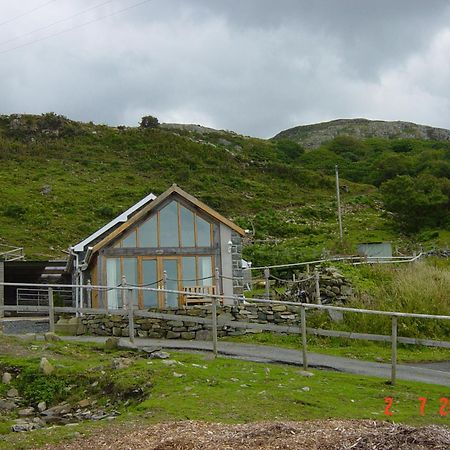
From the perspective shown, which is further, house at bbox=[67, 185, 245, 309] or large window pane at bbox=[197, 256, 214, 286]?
large window pane at bbox=[197, 256, 214, 286]

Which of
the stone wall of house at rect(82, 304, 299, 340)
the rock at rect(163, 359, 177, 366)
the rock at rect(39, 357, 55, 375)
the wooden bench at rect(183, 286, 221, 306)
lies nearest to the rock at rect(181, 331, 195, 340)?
the stone wall of house at rect(82, 304, 299, 340)

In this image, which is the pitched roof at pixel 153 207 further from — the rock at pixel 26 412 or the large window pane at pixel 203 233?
the rock at pixel 26 412

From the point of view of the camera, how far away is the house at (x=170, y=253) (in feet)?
68.3

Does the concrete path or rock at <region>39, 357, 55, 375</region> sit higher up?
rock at <region>39, 357, 55, 375</region>

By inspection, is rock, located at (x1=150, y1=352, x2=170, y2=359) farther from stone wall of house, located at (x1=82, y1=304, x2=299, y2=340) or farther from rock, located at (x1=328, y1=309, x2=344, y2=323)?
rock, located at (x1=328, y1=309, x2=344, y2=323)

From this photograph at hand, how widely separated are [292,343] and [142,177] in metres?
43.3

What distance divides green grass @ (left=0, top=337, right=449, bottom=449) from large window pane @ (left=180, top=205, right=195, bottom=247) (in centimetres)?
864

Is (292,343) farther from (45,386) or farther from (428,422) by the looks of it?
(428,422)

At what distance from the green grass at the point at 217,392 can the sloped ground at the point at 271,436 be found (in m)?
0.56

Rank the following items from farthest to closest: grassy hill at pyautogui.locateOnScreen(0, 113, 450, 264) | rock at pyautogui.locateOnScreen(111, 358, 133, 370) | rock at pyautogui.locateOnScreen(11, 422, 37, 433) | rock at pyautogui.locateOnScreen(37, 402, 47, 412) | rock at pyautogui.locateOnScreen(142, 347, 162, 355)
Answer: grassy hill at pyautogui.locateOnScreen(0, 113, 450, 264) < rock at pyautogui.locateOnScreen(142, 347, 162, 355) < rock at pyautogui.locateOnScreen(111, 358, 133, 370) < rock at pyautogui.locateOnScreen(37, 402, 47, 412) < rock at pyautogui.locateOnScreen(11, 422, 37, 433)

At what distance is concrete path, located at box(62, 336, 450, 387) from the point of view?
39.4 ft

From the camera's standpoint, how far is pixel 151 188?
53.9 meters

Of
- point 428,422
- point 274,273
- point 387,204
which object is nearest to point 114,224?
point 274,273

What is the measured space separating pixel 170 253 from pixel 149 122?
203 feet
